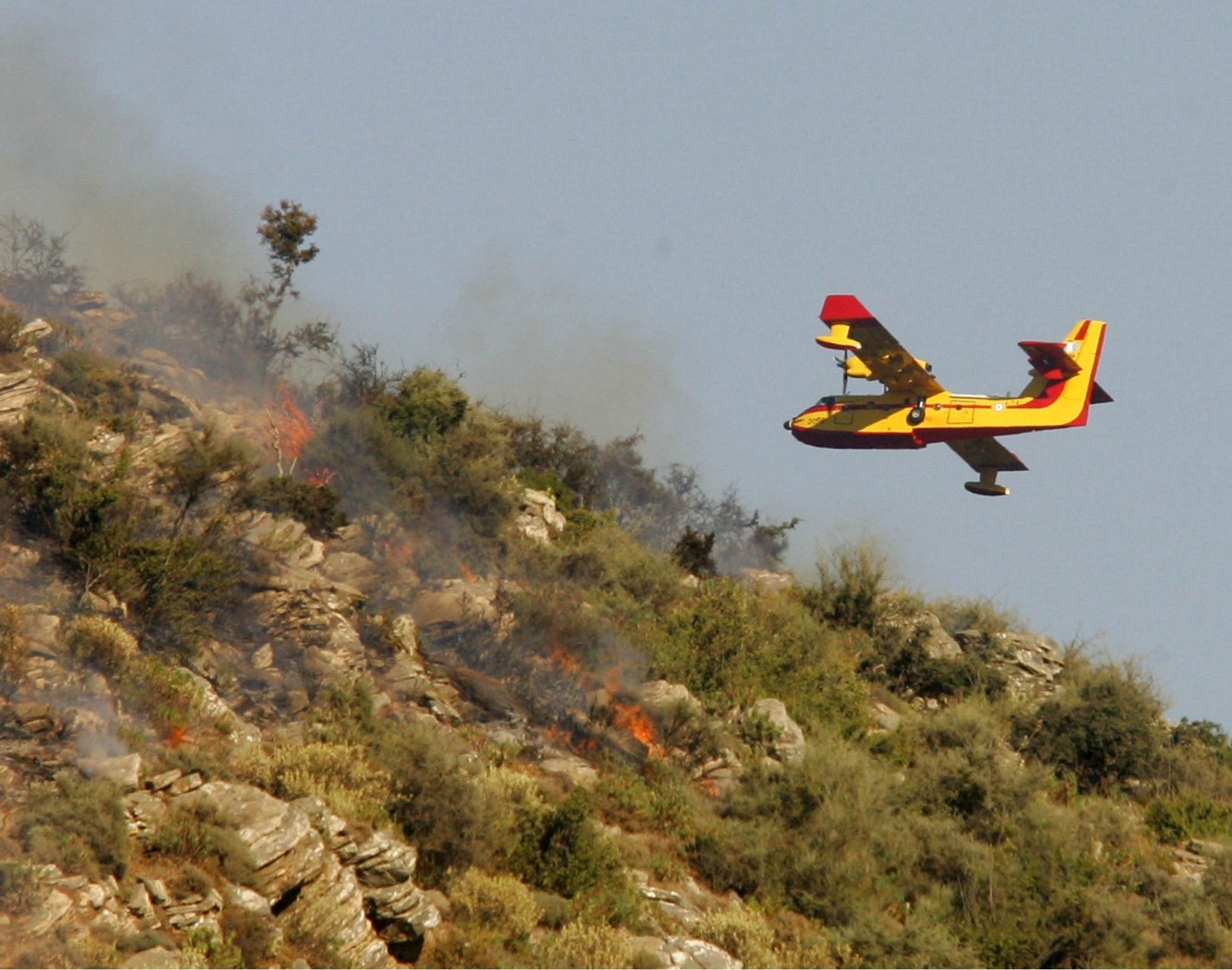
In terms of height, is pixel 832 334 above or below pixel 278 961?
above

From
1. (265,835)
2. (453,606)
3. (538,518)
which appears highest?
(538,518)

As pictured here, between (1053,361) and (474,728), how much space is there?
1573cm

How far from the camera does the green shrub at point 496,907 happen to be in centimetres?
2289

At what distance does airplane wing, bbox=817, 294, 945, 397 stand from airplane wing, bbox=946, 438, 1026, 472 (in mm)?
4173

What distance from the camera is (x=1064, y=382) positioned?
3475 cm

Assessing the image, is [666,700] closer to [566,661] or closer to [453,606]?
[566,661]

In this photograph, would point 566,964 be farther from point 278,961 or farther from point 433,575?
point 433,575

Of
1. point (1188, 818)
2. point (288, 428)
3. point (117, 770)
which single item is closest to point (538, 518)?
point (288, 428)

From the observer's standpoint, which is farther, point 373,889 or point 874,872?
point 874,872

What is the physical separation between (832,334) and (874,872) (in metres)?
11.6

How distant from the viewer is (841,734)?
1406 inches

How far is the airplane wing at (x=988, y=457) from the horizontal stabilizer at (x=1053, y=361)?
3.70 meters

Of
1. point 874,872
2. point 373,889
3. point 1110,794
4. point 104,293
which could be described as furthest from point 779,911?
point 104,293

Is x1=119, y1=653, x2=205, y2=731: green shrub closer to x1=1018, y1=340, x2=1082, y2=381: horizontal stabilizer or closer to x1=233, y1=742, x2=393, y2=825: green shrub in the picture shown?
x1=233, y1=742, x2=393, y2=825: green shrub
